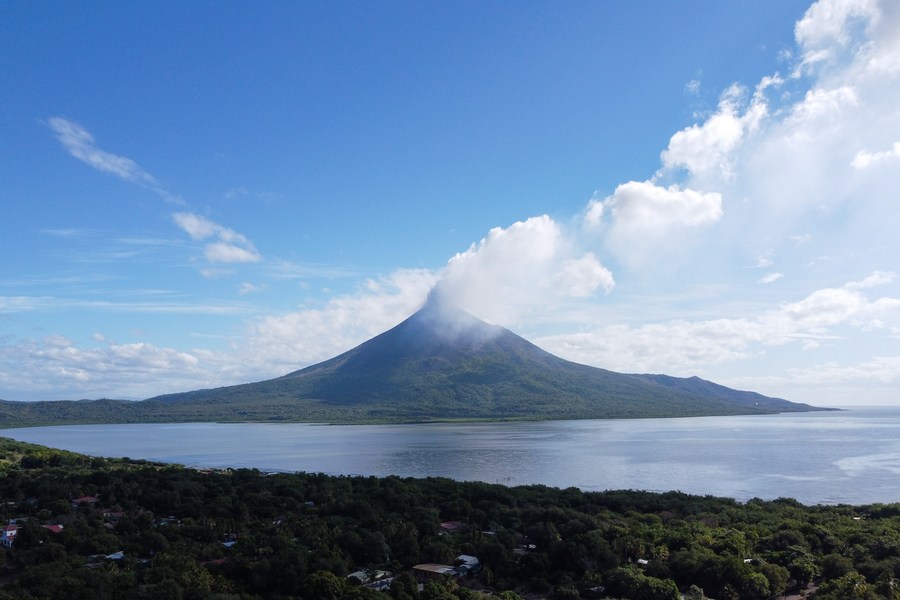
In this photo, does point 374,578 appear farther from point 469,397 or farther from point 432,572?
point 469,397

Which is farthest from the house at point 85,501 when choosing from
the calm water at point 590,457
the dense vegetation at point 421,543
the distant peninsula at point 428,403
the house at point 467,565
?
the distant peninsula at point 428,403

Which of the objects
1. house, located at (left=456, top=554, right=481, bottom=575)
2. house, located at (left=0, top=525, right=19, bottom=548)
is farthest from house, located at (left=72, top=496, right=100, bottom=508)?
house, located at (left=456, top=554, right=481, bottom=575)

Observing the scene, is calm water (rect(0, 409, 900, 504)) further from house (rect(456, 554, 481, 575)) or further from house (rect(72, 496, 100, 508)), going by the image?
house (rect(456, 554, 481, 575))

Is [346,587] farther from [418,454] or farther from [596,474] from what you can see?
[418,454]

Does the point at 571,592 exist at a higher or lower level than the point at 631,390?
lower

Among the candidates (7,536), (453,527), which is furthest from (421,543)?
(7,536)

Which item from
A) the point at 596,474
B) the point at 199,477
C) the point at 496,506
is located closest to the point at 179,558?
the point at 496,506
